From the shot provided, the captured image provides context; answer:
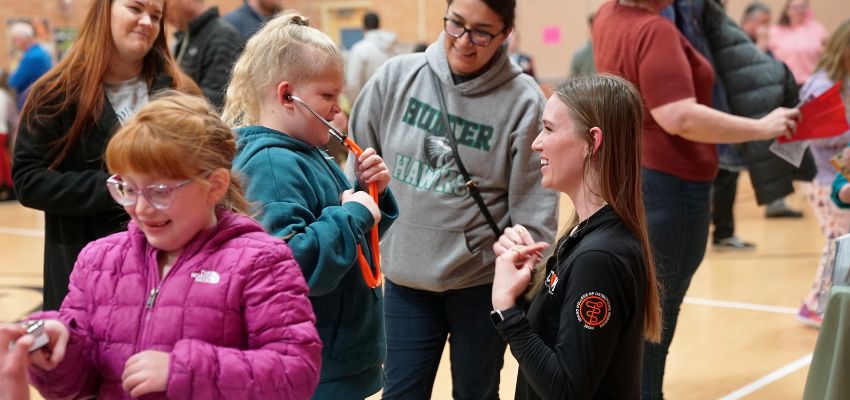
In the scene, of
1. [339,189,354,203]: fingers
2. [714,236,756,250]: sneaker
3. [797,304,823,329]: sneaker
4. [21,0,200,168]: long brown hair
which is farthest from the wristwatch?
[714,236,756,250]: sneaker

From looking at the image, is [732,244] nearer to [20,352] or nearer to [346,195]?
[346,195]

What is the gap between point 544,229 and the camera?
9.45ft

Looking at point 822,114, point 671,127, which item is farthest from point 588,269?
point 822,114

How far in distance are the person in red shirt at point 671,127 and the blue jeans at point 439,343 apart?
728 millimetres

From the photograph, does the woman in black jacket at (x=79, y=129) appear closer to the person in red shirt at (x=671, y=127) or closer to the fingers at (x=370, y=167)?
the fingers at (x=370, y=167)

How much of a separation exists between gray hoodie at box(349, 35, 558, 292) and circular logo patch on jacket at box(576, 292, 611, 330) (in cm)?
92

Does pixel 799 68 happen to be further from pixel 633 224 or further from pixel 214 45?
pixel 633 224

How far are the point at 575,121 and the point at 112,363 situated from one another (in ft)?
3.69

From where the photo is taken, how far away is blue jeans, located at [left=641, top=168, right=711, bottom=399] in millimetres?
3262

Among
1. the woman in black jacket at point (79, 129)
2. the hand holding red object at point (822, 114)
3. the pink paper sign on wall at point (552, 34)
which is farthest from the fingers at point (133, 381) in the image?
the pink paper sign on wall at point (552, 34)

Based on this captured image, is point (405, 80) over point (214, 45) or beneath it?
over

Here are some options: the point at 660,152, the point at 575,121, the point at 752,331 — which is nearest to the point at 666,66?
the point at 660,152

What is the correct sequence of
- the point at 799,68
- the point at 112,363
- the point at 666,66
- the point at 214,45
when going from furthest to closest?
the point at 799,68, the point at 214,45, the point at 666,66, the point at 112,363

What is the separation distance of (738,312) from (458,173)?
10.7 feet
